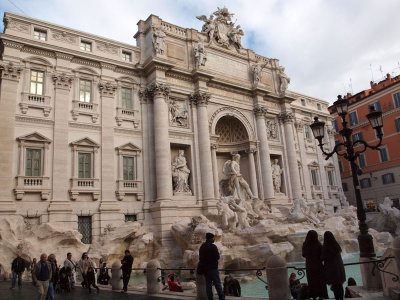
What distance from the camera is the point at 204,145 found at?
73.8ft

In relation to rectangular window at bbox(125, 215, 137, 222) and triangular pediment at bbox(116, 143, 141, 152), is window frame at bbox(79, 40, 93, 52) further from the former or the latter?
rectangular window at bbox(125, 215, 137, 222)

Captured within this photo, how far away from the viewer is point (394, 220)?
87.3ft

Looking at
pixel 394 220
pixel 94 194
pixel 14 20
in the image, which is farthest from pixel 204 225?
pixel 394 220

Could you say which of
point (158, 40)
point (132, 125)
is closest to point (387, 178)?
point (158, 40)

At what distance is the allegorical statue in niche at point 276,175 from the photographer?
88.8 ft

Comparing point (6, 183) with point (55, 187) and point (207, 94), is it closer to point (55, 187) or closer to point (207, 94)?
point (55, 187)

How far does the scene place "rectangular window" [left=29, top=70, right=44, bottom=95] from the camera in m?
18.4

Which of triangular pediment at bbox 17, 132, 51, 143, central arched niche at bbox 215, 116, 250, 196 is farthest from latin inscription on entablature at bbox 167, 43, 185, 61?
triangular pediment at bbox 17, 132, 51, 143

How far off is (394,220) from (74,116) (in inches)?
949

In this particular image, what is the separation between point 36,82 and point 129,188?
7581 millimetres

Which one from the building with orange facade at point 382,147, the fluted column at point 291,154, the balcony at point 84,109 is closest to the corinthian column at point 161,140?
the balcony at point 84,109

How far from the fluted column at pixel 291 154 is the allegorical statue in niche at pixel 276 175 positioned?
1.15 metres

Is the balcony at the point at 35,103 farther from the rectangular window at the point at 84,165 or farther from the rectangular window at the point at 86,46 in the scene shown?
the rectangular window at the point at 86,46

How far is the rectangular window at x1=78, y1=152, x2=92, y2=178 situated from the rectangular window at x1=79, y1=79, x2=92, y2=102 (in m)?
3.25
